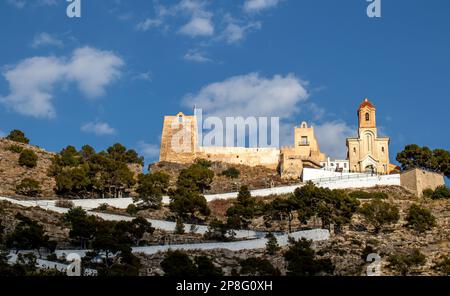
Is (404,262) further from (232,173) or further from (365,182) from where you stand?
(232,173)

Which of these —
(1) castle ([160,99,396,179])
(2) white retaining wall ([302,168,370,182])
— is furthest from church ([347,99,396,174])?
(2) white retaining wall ([302,168,370,182])

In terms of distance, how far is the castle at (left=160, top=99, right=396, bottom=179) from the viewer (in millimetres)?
78938

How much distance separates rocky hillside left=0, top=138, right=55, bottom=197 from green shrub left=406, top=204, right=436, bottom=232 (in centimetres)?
2979

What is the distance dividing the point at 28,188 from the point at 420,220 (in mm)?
32134

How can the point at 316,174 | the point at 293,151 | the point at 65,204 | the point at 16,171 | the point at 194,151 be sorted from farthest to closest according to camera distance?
the point at 194,151
the point at 293,151
the point at 316,174
the point at 16,171
the point at 65,204

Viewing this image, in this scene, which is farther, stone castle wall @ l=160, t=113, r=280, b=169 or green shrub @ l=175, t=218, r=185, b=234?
stone castle wall @ l=160, t=113, r=280, b=169

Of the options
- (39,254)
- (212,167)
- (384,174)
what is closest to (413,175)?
(384,174)

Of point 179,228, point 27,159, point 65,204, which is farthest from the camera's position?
point 27,159

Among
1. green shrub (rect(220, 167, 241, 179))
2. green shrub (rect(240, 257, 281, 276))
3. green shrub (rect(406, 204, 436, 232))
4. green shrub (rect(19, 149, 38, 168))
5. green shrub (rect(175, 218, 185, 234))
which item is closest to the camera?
green shrub (rect(240, 257, 281, 276))

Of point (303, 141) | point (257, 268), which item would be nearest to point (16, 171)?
point (303, 141)

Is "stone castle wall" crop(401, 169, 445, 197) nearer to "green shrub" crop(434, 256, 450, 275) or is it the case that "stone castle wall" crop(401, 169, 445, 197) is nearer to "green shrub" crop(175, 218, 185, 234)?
"green shrub" crop(175, 218, 185, 234)

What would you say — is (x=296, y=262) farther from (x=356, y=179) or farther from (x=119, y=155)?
(x=119, y=155)

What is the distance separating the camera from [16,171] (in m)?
74.9
